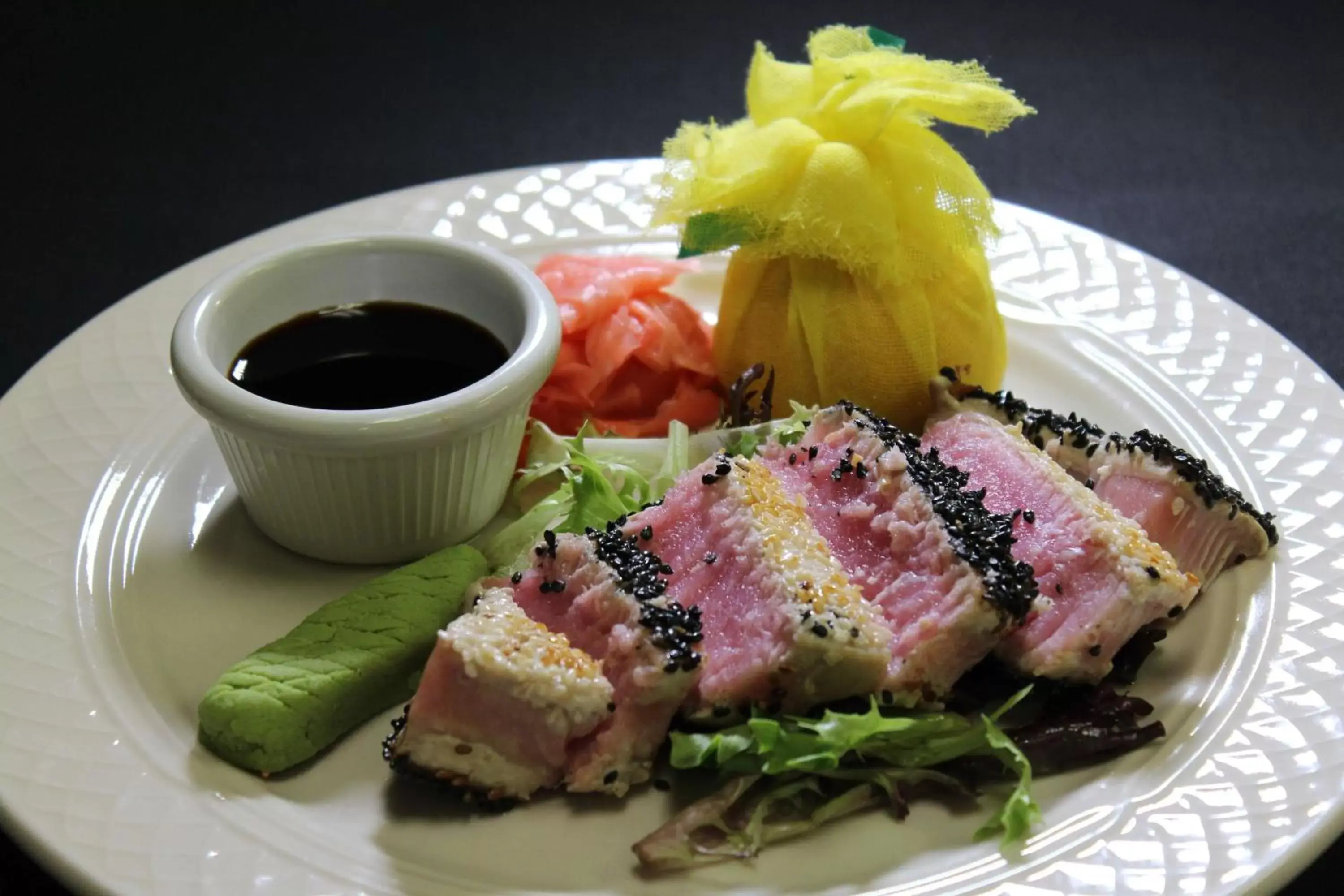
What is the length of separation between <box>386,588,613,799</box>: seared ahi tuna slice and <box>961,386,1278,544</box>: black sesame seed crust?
1.45m

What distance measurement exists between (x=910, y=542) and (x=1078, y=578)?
0.39 meters

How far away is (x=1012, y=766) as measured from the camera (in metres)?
2.54

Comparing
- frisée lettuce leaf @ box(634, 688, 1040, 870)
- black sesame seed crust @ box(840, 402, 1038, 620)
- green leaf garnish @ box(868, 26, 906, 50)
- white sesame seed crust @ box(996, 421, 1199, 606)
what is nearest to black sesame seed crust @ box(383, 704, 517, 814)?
frisée lettuce leaf @ box(634, 688, 1040, 870)

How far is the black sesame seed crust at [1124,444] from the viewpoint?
2.99 m

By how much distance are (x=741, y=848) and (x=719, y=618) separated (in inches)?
19.6

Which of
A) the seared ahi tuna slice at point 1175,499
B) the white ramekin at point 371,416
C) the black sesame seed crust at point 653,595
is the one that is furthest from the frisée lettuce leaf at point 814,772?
the white ramekin at point 371,416

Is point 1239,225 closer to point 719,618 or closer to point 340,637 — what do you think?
point 719,618

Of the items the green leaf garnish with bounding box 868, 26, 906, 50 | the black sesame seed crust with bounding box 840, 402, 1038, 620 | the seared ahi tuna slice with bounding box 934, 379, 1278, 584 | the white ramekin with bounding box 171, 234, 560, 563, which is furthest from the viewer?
the green leaf garnish with bounding box 868, 26, 906, 50

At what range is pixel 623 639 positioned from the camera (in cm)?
253

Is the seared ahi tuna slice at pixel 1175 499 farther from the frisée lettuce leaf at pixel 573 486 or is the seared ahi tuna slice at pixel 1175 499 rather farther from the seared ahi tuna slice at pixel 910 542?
the frisée lettuce leaf at pixel 573 486

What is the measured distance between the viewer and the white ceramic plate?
7.74 ft

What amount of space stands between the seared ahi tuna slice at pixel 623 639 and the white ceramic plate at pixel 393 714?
0.13 metres

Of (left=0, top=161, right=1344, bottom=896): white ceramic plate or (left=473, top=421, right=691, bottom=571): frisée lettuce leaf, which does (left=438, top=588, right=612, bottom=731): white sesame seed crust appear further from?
(left=473, top=421, right=691, bottom=571): frisée lettuce leaf

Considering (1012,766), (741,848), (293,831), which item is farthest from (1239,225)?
(293,831)
